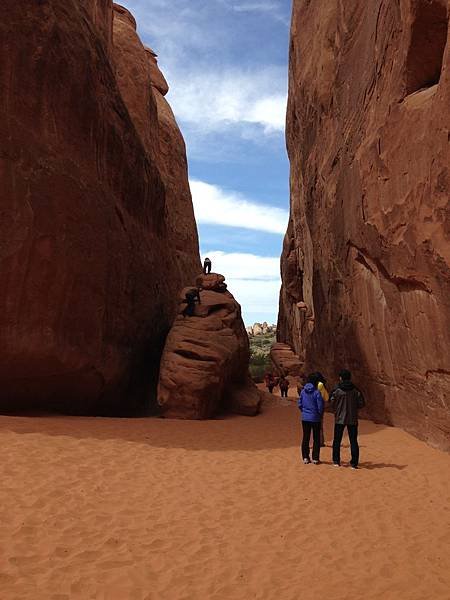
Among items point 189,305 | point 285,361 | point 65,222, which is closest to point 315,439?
point 65,222

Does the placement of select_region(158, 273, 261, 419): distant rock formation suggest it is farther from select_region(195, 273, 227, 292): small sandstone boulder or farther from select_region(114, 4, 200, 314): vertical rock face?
select_region(114, 4, 200, 314): vertical rock face

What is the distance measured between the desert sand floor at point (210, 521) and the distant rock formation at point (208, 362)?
434 cm

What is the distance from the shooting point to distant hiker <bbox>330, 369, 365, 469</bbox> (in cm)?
898

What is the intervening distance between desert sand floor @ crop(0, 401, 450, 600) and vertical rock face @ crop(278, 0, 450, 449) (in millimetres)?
2659

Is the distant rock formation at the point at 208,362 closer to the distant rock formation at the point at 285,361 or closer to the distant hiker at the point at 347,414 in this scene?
the distant hiker at the point at 347,414

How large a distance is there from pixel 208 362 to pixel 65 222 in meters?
6.34

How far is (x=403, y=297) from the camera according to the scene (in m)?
11.8

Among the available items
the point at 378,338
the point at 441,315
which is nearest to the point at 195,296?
the point at 378,338

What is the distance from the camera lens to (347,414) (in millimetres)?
9000

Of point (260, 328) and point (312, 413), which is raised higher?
point (260, 328)

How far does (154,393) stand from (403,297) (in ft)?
38.3

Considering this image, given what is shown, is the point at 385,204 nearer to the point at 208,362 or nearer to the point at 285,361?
the point at 208,362

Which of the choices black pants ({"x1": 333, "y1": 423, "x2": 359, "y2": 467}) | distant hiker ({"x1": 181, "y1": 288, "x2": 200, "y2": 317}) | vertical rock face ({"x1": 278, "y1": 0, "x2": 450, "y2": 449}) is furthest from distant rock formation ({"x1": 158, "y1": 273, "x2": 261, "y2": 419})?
black pants ({"x1": 333, "y1": 423, "x2": 359, "y2": 467})

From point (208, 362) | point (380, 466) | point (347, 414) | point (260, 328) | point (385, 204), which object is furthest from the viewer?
point (260, 328)
